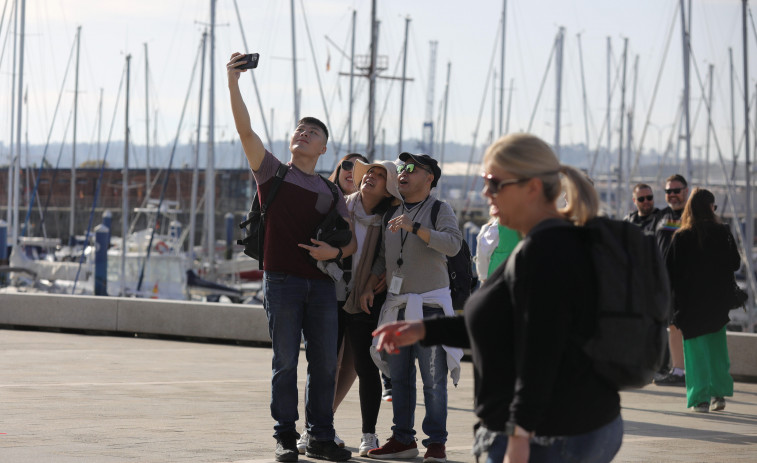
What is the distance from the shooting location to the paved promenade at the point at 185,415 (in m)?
7.39

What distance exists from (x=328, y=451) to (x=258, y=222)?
56.2 inches

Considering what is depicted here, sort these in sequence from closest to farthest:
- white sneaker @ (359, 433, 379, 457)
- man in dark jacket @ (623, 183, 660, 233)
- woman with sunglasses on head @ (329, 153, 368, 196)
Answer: white sneaker @ (359, 433, 379, 457) → woman with sunglasses on head @ (329, 153, 368, 196) → man in dark jacket @ (623, 183, 660, 233)

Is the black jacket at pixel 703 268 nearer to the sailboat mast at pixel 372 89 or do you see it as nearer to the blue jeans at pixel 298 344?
the blue jeans at pixel 298 344

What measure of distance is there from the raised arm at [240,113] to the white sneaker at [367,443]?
190 centimetres

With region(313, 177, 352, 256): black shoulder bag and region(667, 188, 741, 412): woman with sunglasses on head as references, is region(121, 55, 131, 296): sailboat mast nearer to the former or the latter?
region(667, 188, 741, 412): woman with sunglasses on head

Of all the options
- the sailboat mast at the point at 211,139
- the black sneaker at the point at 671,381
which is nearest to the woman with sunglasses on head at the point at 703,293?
the black sneaker at the point at 671,381

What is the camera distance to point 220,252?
72000 millimetres

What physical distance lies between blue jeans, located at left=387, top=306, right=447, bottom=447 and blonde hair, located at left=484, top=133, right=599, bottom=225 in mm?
3840

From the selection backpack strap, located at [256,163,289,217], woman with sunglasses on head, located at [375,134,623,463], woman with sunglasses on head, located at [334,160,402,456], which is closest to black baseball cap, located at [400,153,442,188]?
woman with sunglasses on head, located at [334,160,402,456]

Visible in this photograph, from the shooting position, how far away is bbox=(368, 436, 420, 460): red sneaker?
7.48m

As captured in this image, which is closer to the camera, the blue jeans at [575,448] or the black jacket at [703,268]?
the blue jeans at [575,448]

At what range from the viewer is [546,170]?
12.1 ft

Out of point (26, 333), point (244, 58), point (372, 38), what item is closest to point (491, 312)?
point (244, 58)

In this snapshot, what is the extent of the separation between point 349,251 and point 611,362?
411 centimetres
